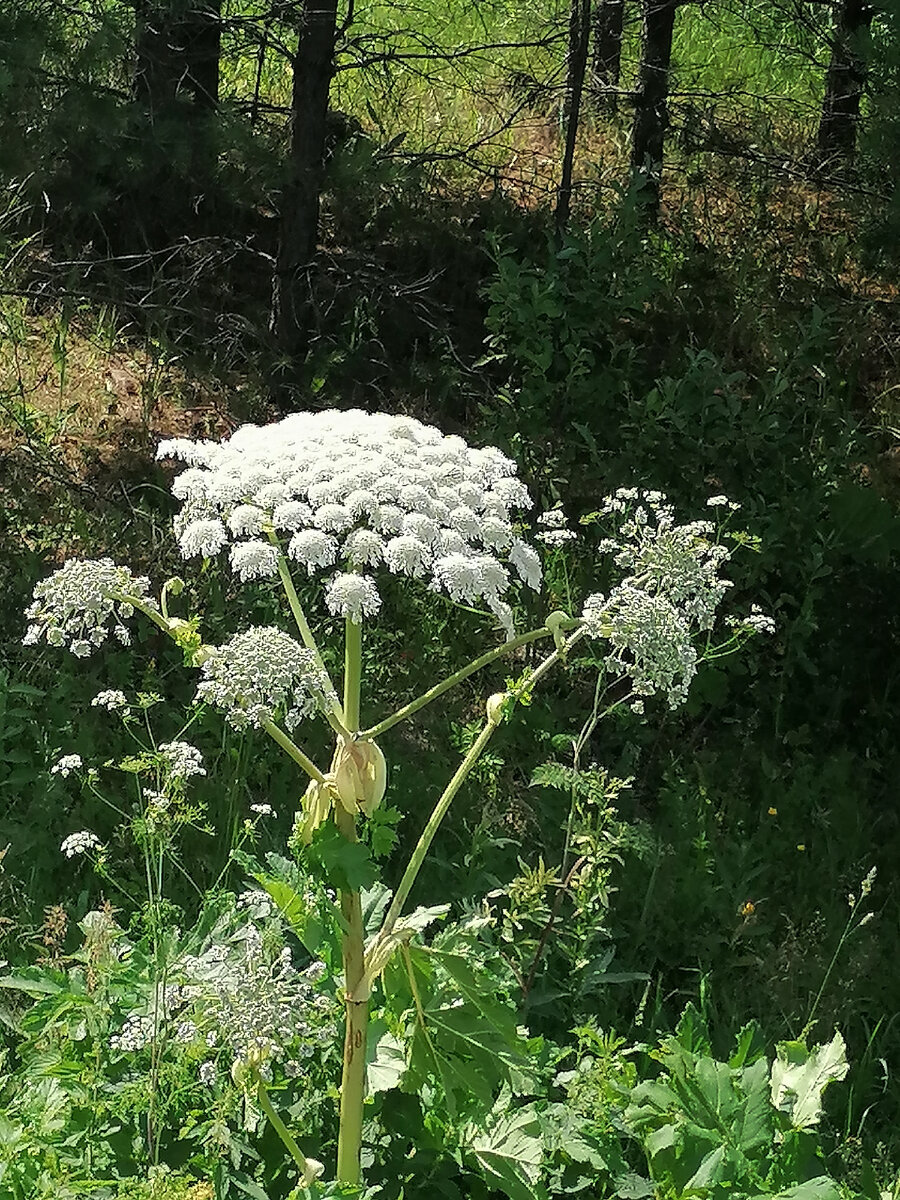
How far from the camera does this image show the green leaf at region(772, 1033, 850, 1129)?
101 inches

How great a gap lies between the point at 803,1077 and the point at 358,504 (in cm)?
162

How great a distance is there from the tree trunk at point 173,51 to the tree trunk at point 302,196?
0.44 metres

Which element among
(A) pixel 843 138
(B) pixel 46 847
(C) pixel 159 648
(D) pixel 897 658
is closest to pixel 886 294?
(A) pixel 843 138

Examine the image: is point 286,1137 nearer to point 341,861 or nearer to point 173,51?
point 341,861

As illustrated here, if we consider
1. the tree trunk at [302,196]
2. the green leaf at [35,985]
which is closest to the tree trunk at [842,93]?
the tree trunk at [302,196]

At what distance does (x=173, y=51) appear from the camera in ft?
19.9

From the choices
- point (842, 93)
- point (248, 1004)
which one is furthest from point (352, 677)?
point (842, 93)

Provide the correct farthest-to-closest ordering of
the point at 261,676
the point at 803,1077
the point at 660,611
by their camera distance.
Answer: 1. the point at 803,1077
2. the point at 660,611
3. the point at 261,676

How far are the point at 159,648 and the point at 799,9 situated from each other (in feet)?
16.2

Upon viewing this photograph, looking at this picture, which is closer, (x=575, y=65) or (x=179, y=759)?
(x=179, y=759)

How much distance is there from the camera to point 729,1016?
361cm

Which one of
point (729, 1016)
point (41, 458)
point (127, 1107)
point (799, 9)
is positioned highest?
point (799, 9)

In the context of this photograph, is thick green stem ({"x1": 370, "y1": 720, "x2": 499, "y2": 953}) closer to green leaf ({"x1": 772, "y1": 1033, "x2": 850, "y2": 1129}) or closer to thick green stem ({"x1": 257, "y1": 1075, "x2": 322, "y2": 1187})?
thick green stem ({"x1": 257, "y1": 1075, "x2": 322, "y2": 1187})

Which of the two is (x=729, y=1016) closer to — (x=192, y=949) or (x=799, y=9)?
(x=192, y=949)
